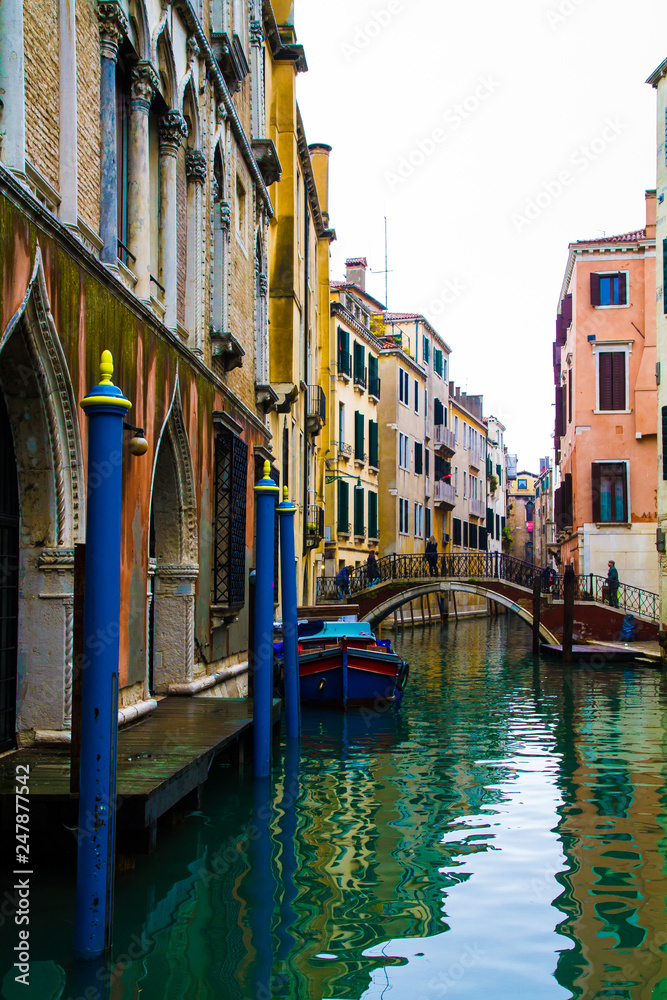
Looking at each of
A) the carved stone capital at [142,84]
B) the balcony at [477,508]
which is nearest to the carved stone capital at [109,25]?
the carved stone capital at [142,84]

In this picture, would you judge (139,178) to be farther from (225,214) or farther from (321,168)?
(321,168)

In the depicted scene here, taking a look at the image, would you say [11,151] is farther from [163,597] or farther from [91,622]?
[163,597]

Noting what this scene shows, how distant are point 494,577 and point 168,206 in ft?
59.5

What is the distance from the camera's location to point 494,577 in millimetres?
27094

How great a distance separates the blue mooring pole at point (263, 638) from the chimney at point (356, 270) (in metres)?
31.5

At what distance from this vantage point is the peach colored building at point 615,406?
29016 millimetres

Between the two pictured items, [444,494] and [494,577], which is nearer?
[494,577]

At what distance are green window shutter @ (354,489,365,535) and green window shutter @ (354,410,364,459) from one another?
1.19 meters

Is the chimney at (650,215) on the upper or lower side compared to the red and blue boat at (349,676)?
upper

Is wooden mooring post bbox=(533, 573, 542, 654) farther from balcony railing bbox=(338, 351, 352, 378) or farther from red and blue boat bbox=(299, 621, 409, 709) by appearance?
red and blue boat bbox=(299, 621, 409, 709)

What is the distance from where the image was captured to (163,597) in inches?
429

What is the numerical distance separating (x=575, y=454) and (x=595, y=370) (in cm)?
239

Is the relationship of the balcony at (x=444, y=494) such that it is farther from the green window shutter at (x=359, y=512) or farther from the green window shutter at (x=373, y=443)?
the green window shutter at (x=359, y=512)

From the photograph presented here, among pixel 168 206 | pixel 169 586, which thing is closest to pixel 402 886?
pixel 169 586
